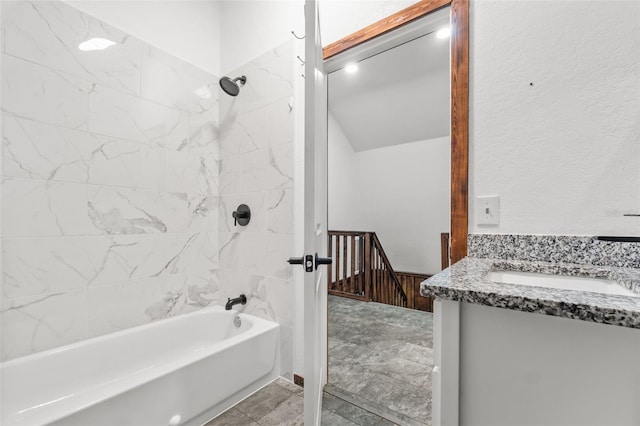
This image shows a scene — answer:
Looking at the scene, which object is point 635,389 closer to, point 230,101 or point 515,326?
point 515,326

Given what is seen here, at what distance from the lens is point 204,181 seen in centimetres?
224

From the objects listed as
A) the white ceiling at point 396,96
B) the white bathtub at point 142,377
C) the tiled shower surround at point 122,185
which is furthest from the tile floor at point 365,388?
the white ceiling at point 396,96

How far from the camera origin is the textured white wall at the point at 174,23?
173 centimetres

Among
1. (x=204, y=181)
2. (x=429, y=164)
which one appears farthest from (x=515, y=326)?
(x=429, y=164)

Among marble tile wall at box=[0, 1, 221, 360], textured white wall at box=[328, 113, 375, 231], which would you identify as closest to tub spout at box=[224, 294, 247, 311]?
marble tile wall at box=[0, 1, 221, 360]

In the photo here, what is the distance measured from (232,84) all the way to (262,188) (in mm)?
816

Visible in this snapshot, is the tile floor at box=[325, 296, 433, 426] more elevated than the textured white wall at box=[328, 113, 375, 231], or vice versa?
the textured white wall at box=[328, 113, 375, 231]

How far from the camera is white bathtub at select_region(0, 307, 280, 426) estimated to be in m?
1.13

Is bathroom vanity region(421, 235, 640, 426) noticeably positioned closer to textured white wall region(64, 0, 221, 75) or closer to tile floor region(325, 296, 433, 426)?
tile floor region(325, 296, 433, 426)

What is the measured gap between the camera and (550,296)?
1.81ft

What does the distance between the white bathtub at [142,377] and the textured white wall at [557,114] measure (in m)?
1.48

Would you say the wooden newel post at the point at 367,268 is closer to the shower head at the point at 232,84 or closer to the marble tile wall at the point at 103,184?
the marble tile wall at the point at 103,184

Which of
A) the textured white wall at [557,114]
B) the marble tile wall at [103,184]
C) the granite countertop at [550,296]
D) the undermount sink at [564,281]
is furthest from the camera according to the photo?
the marble tile wall at [103,184]

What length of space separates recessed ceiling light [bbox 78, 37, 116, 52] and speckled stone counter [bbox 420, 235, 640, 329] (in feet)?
7.22
